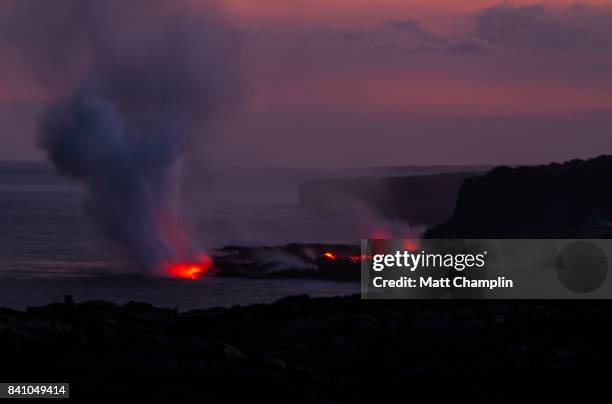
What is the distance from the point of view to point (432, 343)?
33.8m

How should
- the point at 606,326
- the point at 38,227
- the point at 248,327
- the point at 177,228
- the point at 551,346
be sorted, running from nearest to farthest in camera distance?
1. the point at 551,346
2. the point at 606,326
3. the point at 248,327
4. the point at 177,228
5. the point at 38,227

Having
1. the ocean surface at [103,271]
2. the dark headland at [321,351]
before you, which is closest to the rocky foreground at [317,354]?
the dark headland at [321,351]

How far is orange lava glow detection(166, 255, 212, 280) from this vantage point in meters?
85.4

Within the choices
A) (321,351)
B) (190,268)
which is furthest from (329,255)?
(321,351)

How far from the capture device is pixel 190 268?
87500 mm

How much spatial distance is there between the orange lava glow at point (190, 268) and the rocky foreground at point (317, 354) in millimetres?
45757

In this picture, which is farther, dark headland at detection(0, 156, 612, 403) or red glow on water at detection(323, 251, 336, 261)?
red glow on water at detection(323, 251, 336, 261)

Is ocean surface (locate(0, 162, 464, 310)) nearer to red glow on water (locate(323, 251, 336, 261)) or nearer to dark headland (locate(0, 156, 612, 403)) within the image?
red glow on water (locate(323, 251, 336, 261))

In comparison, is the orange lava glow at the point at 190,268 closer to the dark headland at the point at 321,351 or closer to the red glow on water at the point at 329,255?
the red glow on water at the point at 329,255

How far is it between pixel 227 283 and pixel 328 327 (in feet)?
147

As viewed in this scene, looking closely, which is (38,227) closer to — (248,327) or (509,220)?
(509,220)

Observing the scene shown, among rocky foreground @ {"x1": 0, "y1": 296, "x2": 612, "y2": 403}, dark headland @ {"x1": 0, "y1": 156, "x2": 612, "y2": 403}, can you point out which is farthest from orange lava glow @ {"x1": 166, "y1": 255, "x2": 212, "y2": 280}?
rocky foreground @ {"x1": 0, "y1": 296, "x2": 612, "y2": 403}

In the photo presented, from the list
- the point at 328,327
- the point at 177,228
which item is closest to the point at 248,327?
the point at 328,327

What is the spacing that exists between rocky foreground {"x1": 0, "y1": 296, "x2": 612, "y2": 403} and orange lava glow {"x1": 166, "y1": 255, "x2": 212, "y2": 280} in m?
45.8
